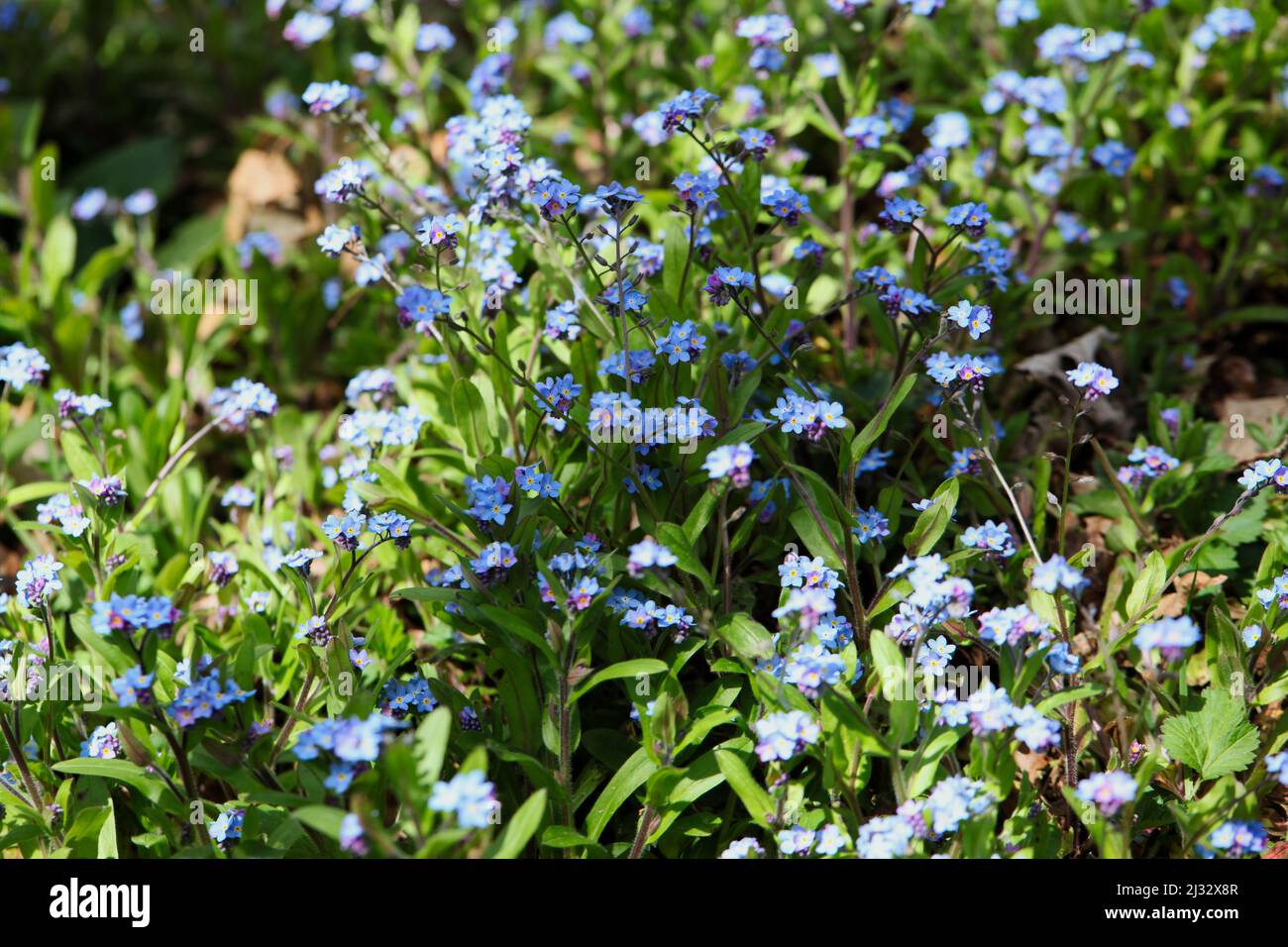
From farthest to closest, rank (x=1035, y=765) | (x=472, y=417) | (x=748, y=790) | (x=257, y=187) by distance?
(x=257, y=187), (x=472, y=417), (x=1035, y=765), (x=748, y=790)

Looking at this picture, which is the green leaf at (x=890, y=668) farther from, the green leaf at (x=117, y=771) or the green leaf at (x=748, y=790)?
the green leaf at (x=117, y=771)

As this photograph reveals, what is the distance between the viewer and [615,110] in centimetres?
520

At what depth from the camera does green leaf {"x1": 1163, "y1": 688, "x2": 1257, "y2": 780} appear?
9.65ft

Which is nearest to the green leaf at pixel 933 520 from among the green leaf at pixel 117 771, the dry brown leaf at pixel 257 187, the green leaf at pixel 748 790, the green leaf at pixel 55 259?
the green leaf at pixel 748 790

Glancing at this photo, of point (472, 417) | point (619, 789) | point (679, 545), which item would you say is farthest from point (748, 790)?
point (472, 417)

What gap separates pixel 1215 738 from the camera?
2.98 meters

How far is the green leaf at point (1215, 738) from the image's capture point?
2941 millimetres

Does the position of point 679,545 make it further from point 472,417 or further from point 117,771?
point 117,771

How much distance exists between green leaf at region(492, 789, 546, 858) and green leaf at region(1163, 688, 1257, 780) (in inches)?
60.1

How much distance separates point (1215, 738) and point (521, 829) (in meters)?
1.70

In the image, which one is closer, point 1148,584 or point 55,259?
point 1148,584

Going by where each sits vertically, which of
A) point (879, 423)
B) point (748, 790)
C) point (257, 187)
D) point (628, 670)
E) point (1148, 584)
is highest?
point (257, 187)

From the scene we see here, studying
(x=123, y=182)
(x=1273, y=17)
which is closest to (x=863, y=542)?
(x=1273, y=17)
